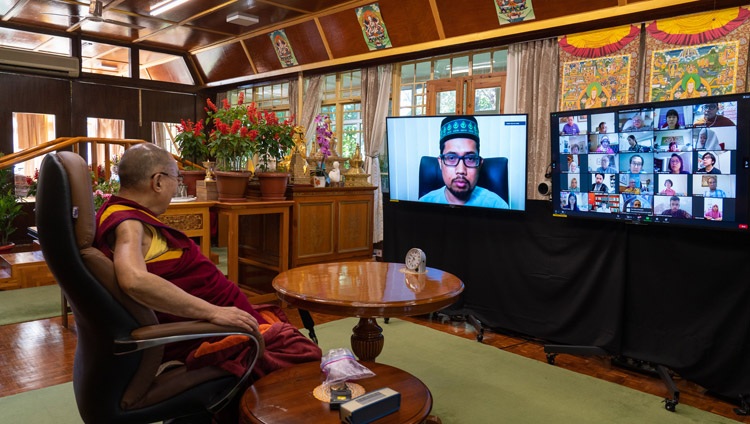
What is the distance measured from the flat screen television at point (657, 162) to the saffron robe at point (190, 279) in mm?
2129

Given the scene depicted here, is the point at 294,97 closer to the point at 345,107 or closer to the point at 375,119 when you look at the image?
the point at 345,107

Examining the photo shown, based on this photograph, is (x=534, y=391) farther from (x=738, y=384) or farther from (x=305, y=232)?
(x=305, y=232)

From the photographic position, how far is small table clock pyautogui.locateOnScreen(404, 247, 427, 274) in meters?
2.77

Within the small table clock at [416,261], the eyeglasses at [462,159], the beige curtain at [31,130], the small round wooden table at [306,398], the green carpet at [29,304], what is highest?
the beige curtain at [31,130]

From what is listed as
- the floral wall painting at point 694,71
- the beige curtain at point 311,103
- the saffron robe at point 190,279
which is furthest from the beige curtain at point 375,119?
the saffron robe at point 190,279

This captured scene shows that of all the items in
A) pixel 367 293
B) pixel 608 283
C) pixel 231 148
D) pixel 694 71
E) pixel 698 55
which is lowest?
pixel 608 283

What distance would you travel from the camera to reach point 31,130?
774 centimetres

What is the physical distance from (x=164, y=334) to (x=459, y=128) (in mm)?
2925

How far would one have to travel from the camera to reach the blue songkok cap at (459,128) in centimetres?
386

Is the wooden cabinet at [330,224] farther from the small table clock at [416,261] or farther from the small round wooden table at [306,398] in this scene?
the small round wooden table at [306,398]

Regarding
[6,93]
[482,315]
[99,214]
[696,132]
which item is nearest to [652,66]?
[696,132]

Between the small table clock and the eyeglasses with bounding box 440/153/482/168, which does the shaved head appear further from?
the eyeglasses with bounding box 440/153/482/168

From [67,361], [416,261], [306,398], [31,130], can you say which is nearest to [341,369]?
[306,398]

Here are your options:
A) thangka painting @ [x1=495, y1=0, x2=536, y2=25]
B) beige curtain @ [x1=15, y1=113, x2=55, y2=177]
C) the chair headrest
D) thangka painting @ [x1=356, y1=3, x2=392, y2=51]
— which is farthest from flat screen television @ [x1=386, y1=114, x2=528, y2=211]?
beige curtain @ [x1=15, y1=113, x2=55, y2=177]
